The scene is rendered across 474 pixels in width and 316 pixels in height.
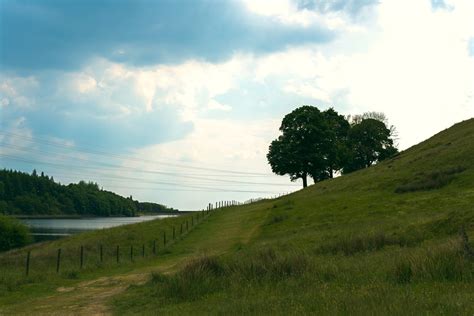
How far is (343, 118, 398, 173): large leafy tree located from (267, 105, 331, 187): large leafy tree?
40.4ft

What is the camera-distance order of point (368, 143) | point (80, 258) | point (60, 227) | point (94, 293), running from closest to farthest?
point (94, 293), point (80, 258), point (368, 143), point (60, 227)

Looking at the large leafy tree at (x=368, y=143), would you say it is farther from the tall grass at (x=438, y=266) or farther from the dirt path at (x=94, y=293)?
the tall grass at (x=438, y=266)

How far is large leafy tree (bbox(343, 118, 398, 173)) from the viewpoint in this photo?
3536 inches

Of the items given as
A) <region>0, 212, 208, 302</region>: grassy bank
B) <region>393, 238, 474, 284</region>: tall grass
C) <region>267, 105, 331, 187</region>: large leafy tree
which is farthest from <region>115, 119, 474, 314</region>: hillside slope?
<region>267, 105, 331, 187</region>: large leafy tree

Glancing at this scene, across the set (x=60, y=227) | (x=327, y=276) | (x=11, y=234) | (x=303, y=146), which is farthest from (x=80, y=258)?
(x=60, y=227)

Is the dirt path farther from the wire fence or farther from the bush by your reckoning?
the bush

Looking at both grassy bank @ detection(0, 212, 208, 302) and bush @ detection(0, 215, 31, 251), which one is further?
bush @ detection(0, 215, 31, 251)

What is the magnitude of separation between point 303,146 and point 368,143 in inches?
728

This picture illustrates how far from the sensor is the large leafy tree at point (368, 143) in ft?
295

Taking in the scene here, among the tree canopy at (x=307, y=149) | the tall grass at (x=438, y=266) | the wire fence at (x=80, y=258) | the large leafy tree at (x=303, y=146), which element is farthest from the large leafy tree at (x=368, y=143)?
the tall grass at (x=438, y=266)

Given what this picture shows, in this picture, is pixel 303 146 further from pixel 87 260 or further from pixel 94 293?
pixel 94 293

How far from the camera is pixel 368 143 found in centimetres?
9050

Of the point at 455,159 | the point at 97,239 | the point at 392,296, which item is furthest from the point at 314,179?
the point at 392,296

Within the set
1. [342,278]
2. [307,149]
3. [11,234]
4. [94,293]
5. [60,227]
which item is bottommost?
[94,293]
